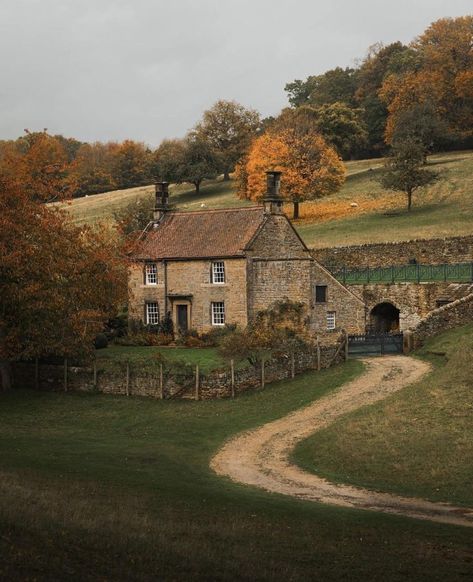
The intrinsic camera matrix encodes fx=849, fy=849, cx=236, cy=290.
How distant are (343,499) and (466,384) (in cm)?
1272

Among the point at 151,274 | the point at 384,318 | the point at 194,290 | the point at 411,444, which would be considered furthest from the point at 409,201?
the point at 411,444

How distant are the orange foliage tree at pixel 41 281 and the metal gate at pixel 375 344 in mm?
13945

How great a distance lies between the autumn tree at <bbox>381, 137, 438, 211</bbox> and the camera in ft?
273

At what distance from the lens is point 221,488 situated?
24781 millimetres

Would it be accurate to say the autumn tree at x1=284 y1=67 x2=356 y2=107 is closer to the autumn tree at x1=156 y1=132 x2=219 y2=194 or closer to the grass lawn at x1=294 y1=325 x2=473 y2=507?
the autumn tree at x1=156 y1=132 x2=219 y2=194

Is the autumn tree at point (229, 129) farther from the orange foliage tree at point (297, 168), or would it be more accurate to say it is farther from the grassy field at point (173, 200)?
the orange foliage tree at point (297, 168)

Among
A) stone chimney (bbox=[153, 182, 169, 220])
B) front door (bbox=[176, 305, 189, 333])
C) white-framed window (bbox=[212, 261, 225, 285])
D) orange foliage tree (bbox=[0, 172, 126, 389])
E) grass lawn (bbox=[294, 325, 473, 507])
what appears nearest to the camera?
grass lawn (bbox=[294, 325, 473, 507])

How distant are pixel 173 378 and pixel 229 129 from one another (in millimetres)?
84138

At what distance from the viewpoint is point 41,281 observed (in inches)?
1556

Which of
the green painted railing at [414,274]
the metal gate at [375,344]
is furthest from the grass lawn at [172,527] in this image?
the green painted railing at [414,274]

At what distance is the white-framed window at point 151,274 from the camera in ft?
182

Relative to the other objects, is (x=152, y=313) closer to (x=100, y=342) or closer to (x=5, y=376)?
(x=100, y=342)

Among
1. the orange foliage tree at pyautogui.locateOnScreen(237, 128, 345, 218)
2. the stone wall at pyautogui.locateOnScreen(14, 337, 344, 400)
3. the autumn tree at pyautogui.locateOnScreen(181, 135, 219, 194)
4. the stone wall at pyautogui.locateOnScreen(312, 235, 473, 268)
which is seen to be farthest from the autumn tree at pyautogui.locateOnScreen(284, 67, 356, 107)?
the stone wall at pyautogui.locateOnScreen(14, 337, 344, 400)

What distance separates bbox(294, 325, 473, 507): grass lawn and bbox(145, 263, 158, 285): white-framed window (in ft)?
75.7
